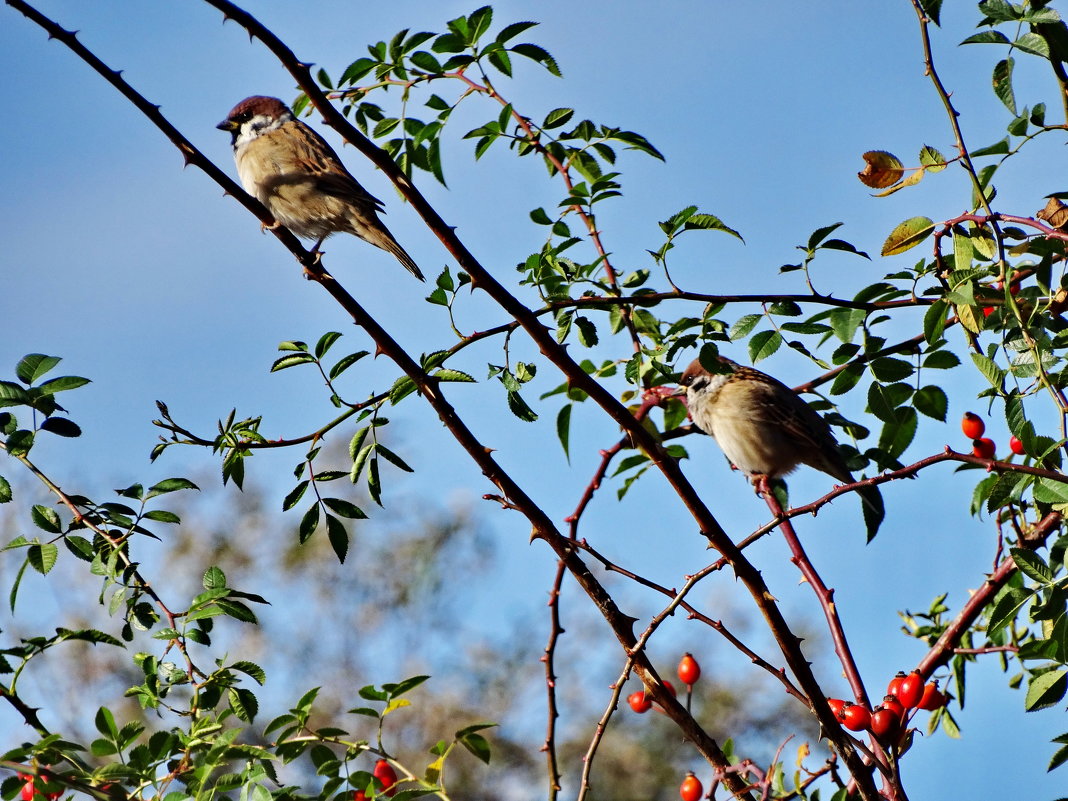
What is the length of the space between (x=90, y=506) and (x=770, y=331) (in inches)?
55.3

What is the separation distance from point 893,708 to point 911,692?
0.19ft

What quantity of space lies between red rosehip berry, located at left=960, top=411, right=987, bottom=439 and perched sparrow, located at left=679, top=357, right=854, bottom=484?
1559mm

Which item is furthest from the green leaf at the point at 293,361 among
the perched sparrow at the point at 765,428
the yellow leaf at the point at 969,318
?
the perched sparrow at the point at 765,428

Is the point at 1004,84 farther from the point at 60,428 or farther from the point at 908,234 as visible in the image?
the point at 60,428

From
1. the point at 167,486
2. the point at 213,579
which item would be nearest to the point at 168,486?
the point at 167,486

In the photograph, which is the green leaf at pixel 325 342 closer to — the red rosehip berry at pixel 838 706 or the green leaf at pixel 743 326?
the green leaf at pixel 743 326

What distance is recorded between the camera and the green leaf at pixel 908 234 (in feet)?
6.46

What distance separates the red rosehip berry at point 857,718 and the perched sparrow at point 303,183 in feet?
9.43

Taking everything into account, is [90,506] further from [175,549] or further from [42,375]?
[175,549]

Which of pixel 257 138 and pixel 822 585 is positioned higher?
pixel 257 138

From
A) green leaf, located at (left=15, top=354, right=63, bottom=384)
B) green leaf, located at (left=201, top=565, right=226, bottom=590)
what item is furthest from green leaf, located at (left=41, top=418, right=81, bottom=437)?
green leaf, located at (left=201, top=565, right=226, bottom=590)

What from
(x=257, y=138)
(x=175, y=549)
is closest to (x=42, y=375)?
(x=257, y=138)

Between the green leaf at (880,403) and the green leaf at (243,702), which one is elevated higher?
the green leaf at (880,403)

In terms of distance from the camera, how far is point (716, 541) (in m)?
1.77
